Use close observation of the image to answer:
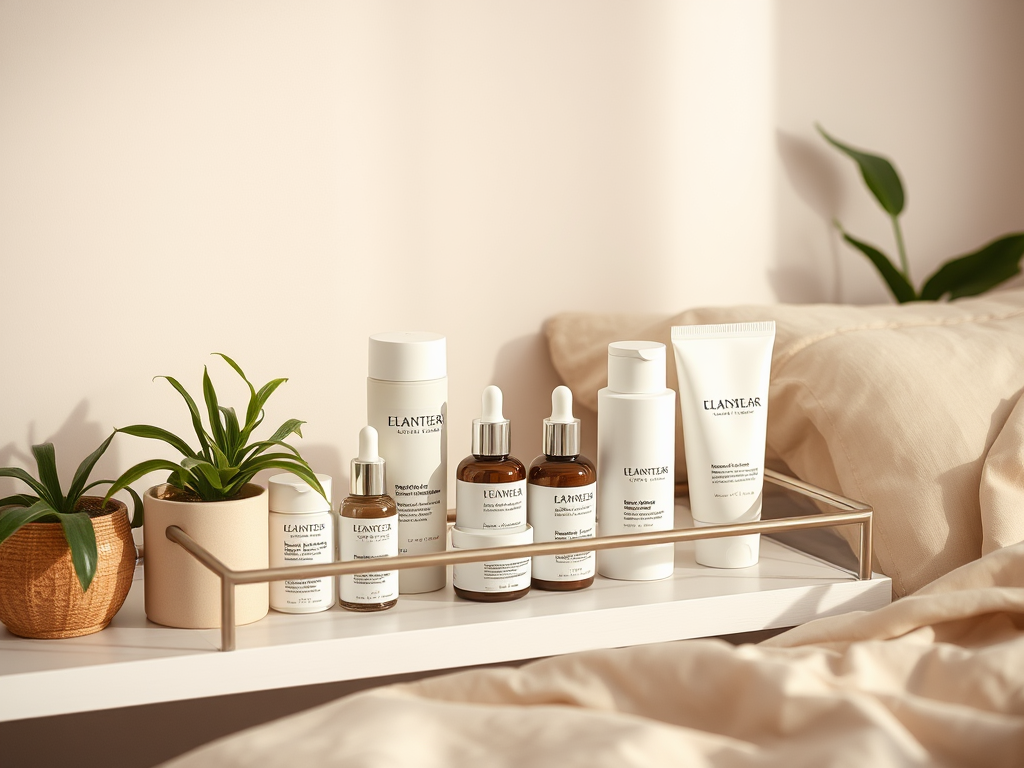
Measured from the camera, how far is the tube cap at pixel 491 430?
0.62m

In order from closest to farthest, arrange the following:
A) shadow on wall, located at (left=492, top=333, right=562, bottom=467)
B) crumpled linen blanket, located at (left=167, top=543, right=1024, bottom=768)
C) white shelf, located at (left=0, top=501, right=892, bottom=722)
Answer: crumpled linen blanket, located at (left=167, top=543, right=1024, bottom=768)
white shelf, located at (left=0, top=501, right=892, bottom=722)
shadow on wall, located at (left=492, top=333, right=562, bottom=467)

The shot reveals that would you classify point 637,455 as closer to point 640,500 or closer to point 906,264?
point 640,500

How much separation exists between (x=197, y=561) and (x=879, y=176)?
2.28 feet

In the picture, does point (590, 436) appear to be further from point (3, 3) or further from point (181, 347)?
point (3, 3)

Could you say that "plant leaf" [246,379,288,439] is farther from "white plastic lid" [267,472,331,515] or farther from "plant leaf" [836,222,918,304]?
"plant leaf" [836,222,918,304]

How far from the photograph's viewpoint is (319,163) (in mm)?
775

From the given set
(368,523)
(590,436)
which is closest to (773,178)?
(590,436)

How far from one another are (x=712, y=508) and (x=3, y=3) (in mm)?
594

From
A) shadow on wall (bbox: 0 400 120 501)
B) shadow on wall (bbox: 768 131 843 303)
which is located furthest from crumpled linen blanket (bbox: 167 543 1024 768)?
shadow on wall (bbox: 768 131 843 303)

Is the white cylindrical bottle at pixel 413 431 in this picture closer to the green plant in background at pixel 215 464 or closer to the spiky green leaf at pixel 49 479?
the green plant in background at pixel 215 464

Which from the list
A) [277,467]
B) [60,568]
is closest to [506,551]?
[277,467]

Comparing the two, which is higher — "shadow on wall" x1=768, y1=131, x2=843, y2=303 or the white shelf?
"shadow on wall" x1=768, y1=131, x2=843, y2=303

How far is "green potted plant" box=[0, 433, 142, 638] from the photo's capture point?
536mm

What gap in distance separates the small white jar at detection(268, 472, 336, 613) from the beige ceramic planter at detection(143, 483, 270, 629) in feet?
0.05
